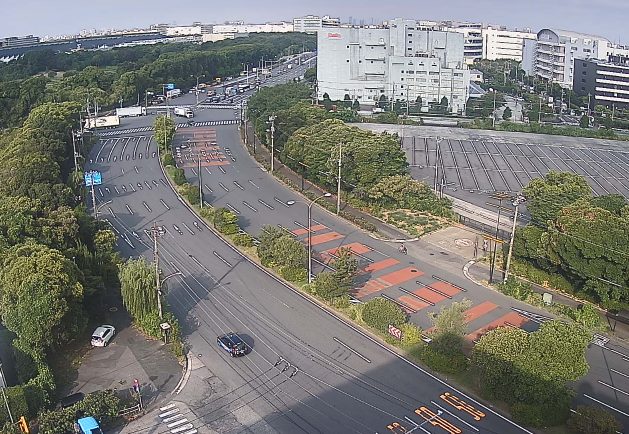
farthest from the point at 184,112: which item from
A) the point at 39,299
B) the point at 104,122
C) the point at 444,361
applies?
the point at 444,361

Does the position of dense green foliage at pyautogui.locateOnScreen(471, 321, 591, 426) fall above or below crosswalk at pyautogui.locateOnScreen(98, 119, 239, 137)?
below

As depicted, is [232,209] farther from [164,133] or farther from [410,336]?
[410,336]

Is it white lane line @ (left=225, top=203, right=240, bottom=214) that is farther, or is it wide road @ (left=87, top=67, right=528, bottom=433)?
white lane line @ (left=225, top=203, right=240, bottom=214)

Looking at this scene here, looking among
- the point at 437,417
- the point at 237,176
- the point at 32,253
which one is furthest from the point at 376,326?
the point at 237,176

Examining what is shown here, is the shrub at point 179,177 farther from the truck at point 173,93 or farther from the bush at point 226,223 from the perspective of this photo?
the truck at point 173,93

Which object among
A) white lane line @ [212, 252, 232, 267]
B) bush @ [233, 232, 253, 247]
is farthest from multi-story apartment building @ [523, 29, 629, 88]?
white lane line @ [212, 252, 232, 267]

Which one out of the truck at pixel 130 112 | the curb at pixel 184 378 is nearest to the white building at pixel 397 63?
the truck at pixel 130 112

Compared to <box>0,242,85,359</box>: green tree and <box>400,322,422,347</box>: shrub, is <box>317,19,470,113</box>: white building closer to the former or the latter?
<box>400,322,422,347</box>: shrub
